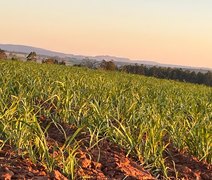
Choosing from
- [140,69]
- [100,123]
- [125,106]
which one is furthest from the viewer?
[140,69]

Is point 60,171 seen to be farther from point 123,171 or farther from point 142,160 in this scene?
point 142,160

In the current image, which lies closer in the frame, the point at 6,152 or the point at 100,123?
the point at 6,152

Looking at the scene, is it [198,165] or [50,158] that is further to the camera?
[198,165]

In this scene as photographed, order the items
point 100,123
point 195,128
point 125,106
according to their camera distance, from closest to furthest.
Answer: point 100,123 < point 195,128 < point 125,106

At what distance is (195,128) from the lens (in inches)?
205

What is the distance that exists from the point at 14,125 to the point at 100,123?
113 cm

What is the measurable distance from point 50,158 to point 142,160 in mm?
1304

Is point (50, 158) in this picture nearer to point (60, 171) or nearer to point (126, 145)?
point (60, 171)

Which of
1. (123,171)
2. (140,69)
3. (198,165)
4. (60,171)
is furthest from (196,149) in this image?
(140,69)

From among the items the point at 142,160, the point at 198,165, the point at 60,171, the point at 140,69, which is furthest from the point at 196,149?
the point at 140,69

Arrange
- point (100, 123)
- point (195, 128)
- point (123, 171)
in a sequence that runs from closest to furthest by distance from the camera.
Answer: point (123, 171)
point (100, 123)
point (195, 128)

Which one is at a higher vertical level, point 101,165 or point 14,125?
point 14,125

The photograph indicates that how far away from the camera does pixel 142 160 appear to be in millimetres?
4500

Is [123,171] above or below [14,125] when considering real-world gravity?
below
